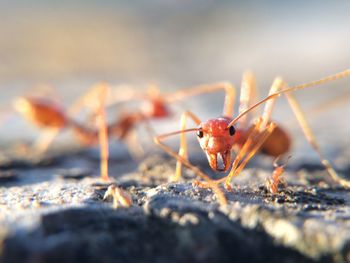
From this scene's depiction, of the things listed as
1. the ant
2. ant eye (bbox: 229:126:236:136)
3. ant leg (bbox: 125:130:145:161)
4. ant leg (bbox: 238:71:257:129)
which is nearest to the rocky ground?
ant eye (bbox: 229:126:236:136)

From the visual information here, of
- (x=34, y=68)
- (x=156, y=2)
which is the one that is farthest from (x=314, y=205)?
(x=156, y=2)

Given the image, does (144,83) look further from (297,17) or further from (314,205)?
(314,205)

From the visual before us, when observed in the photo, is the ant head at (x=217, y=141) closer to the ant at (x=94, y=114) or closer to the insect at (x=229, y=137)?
the insect at (x=229, y=137)

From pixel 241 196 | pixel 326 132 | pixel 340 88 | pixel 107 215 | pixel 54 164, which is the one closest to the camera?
pixel 107 215

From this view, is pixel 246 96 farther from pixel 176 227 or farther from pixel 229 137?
pixel 176 227

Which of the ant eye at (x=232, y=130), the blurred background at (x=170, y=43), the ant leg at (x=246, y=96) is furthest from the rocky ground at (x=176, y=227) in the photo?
the blurred background at (x=170, y=43)

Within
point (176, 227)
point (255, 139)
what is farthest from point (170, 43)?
point (176, 227)
